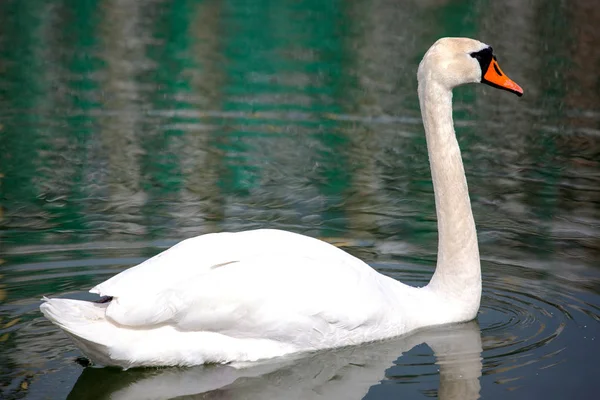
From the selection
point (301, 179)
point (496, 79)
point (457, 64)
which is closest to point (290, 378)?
point (457, 64)

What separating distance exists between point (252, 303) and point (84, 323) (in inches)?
34.2

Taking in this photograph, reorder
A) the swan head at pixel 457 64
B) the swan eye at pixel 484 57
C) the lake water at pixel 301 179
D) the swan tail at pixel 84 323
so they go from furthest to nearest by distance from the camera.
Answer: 1. the swan eye at pixel 484 57
2. the swan head at pixel 457 64
3. the lake water at pixel 301 179
4. the swan tail at pixel 84 323

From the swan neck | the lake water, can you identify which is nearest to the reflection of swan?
the lake water

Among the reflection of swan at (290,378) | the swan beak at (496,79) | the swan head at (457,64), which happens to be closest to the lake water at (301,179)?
the reflection of swan at (290,378)

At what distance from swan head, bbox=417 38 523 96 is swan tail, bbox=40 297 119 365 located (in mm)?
2352

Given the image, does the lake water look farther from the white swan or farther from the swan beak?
the swan beak

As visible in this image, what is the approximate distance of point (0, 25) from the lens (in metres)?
21.0

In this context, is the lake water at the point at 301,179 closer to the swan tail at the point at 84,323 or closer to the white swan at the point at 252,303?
the white swan at the point at 252,303

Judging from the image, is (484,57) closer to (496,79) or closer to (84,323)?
(496,79)

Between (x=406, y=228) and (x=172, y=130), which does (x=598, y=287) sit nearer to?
(x=406, y=228)

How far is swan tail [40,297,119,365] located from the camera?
554 centimetres

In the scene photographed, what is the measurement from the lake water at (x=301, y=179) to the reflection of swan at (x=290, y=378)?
13 millimetres

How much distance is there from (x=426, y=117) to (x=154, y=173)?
4.47m

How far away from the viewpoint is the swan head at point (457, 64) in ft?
21.8
